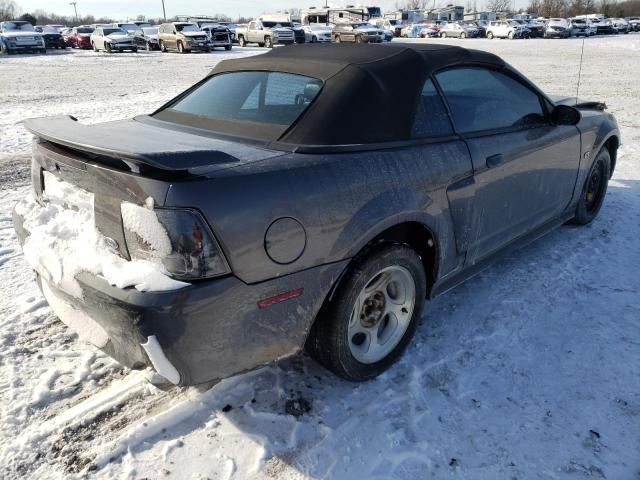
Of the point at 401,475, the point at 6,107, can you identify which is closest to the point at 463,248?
the point at 401,475

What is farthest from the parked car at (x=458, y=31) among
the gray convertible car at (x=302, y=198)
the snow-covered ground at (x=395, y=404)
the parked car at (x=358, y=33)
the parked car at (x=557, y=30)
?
the snow-covered ground at (x=395, y=404)

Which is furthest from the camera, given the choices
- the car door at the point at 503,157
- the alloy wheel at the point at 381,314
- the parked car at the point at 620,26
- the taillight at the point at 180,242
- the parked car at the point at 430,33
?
the parked car at the point at 620,26

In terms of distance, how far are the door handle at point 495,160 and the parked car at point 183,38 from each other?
2934 centimetres

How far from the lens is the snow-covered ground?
7.27 feet

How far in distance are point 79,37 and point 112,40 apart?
7.43 m

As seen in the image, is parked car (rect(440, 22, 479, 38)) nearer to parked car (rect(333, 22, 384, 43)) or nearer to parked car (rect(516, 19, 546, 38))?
parked car (rect(516, 19, 546, 38))

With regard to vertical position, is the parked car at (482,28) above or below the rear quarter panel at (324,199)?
above

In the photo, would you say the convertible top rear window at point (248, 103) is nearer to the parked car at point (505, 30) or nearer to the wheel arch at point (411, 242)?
the wheel arch at point (411, 242)

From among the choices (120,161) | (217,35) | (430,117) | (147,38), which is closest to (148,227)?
(120,161)

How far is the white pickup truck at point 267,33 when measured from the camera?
32156mm

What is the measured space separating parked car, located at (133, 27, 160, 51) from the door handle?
1331 inches

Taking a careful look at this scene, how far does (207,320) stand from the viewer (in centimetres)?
202

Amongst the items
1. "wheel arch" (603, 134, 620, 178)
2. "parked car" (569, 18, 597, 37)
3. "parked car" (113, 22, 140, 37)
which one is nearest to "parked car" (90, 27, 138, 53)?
"parked car" (113, 22, 140, 37)

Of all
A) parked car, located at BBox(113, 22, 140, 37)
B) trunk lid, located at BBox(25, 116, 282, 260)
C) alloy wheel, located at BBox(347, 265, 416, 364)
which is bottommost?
alloy wheel, located at BBox(347, 265, 416, 364)
